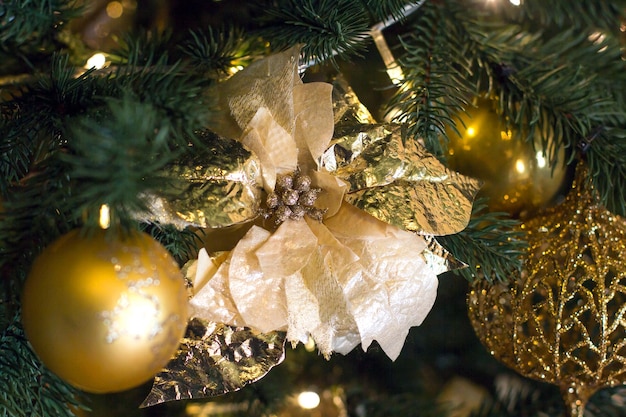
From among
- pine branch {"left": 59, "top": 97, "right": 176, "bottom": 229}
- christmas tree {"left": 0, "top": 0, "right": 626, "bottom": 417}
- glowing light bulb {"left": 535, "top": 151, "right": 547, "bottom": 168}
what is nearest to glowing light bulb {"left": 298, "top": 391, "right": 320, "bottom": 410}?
christmas tree {"left": 0, "top": 0, "right": 626, "bottom": 417}

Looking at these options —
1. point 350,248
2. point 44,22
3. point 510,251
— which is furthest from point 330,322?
point 44,22

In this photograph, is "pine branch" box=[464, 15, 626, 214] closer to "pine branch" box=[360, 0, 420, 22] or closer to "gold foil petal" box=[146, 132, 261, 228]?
"pine branch" box=[360, 0, 420, 22]

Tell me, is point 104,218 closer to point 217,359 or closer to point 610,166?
point 217,359

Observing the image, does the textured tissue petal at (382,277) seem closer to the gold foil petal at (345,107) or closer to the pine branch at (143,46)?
the gold foil petal at (345,107)

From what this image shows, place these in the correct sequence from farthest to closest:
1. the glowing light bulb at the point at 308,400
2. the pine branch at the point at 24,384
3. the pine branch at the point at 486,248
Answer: the glowing light bulb at the point at 308,400 → the pine branch at the point at 486,248 → the pine branch at the point at 24,384

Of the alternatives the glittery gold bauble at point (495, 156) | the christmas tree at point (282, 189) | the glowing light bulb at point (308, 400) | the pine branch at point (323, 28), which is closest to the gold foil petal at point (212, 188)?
the christmas tree at point (282, 189)

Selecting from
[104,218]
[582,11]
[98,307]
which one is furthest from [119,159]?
[582,11]
